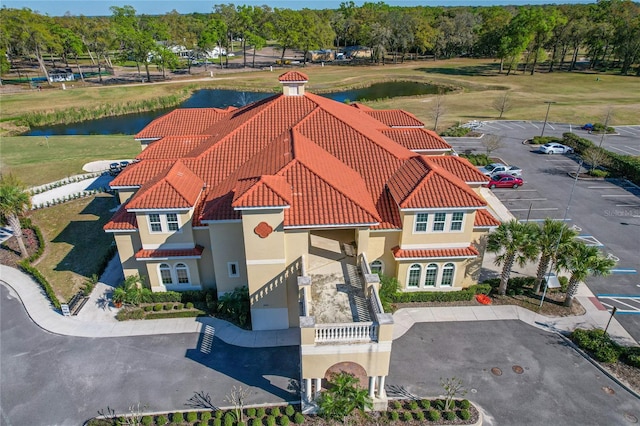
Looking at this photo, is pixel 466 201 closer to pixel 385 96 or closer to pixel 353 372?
pixel 353 372

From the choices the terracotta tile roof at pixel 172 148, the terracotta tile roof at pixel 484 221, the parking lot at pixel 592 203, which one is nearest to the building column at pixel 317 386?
the terracotta tile roof at pixel 484 221

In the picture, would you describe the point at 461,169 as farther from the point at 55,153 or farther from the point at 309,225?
the point at 55,153

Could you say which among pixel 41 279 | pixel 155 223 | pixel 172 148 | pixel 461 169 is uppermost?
pixel 172 148

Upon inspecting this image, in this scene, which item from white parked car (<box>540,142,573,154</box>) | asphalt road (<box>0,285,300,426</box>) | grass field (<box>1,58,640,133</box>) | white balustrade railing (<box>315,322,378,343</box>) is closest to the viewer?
white balustrade railing (<box>315,322,378,343</box>)

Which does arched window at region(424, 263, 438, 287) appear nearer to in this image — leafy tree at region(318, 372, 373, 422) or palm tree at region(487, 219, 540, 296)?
palm tree at region(487, 219, 540, 296)

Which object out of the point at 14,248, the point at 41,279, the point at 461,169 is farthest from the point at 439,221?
the point at 14,248

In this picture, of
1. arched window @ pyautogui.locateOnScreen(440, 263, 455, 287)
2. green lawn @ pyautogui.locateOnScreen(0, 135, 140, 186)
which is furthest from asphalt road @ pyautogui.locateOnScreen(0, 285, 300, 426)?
green lawn @ pyautogui.locateOnScreen(0, 135, 140, 186)
